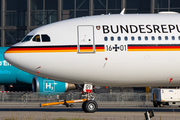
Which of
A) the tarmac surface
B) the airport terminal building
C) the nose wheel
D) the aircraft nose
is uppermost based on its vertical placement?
the airport terminal building

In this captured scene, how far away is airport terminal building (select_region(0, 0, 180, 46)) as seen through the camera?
4694 centimetres

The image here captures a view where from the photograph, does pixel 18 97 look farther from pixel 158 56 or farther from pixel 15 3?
pixel 15 3

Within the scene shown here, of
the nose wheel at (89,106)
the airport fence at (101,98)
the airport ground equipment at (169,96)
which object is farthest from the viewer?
the airport fence at (101,98)

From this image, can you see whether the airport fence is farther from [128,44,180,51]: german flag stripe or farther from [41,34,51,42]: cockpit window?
[128,44,180,51]: german flag stripe

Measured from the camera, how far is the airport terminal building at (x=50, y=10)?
46.9 m

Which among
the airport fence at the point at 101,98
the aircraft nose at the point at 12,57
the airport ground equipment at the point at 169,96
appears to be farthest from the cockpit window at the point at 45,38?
the airport fence at the point at 101,98

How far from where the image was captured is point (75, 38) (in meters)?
18.2

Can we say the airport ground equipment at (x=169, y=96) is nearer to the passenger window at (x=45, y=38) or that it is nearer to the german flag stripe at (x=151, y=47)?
the german flag stripe at (x=151, y=47)

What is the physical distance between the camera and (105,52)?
58.9ft

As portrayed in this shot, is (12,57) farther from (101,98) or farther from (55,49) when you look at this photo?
(101,98)

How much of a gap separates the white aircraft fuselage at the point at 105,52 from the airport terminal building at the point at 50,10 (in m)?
28.5

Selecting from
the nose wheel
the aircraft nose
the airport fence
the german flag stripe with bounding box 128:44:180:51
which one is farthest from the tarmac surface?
the airport fence

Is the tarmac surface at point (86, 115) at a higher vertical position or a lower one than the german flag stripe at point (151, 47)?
lower

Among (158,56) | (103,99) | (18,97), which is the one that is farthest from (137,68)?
(18,97)
